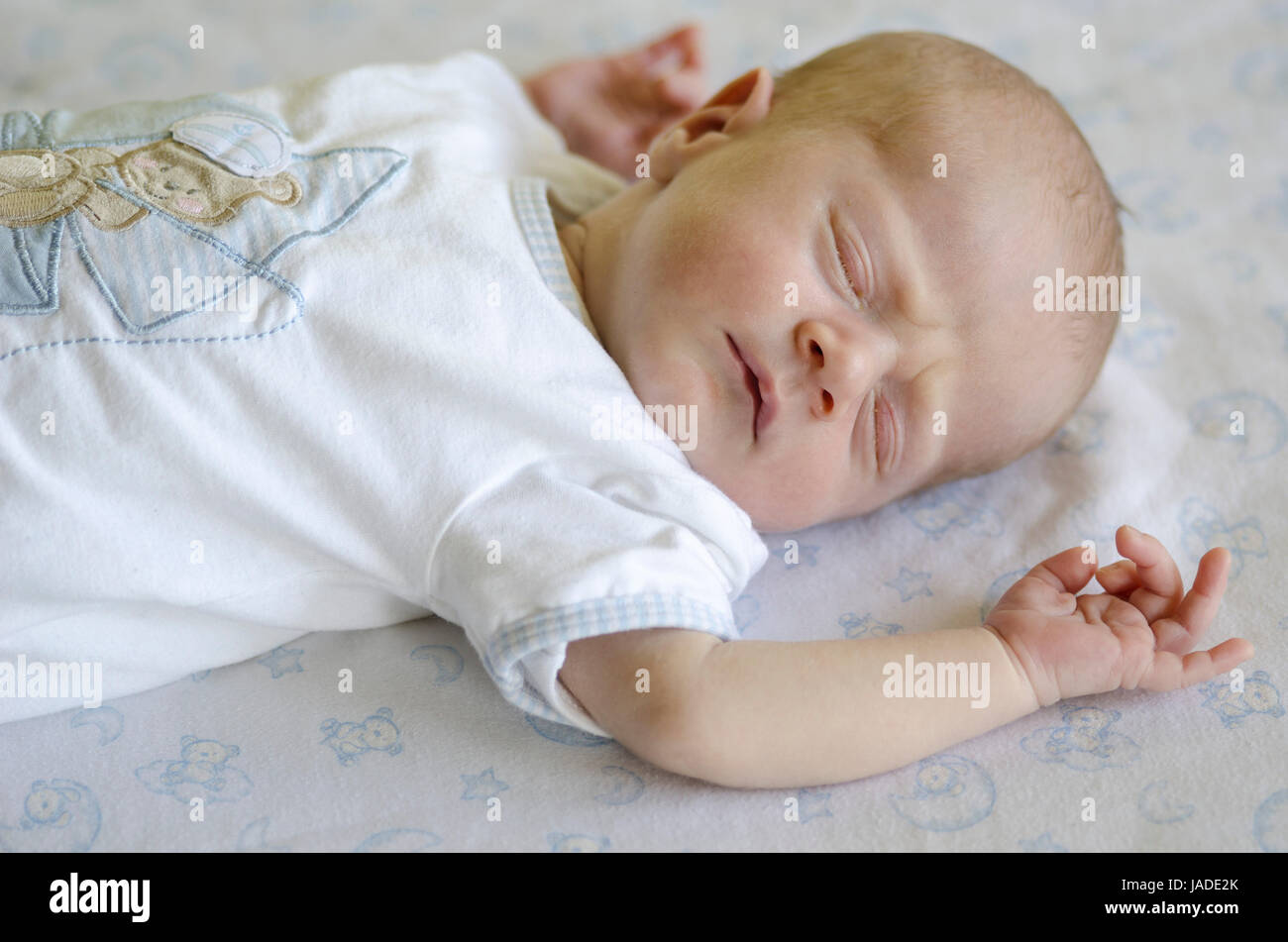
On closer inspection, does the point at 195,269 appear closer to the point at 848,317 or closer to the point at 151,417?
the point at 151,417

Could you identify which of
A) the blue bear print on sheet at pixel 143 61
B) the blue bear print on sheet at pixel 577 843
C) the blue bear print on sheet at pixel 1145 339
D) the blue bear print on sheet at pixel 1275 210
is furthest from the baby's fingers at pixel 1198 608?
the blue bear print on sheet at pixel 143 61

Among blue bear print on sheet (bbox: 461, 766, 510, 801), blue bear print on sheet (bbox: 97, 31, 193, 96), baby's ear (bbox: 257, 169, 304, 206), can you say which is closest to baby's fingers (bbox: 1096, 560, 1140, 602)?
blue bear print on sheet (bbox: 461, 766, 510, 801)

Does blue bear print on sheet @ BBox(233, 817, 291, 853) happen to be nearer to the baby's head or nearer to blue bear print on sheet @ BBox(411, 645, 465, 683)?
blue bear print on sheet @ BBox(411, 645, 465, 683)

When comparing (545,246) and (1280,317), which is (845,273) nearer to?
(545,246)

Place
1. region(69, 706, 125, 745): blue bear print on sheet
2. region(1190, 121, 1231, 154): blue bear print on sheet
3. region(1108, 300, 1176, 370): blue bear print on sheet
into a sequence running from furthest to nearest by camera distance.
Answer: region(1190, 121, 1231, 154): blue bear print on sheet → region(1108, 300, 1176, 370): blue bear print on sheet → region(69, 706, 125, 745): blue bear print on sheet

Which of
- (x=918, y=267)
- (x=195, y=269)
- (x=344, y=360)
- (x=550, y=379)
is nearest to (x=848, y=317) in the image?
(x=918, y=267)

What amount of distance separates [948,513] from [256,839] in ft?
2.83

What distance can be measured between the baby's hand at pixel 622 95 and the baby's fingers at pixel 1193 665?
115cm

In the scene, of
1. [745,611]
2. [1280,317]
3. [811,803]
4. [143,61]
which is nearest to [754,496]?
[745,611]

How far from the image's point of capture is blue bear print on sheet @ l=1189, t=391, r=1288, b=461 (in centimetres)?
149

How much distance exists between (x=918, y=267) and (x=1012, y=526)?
0.37 meters

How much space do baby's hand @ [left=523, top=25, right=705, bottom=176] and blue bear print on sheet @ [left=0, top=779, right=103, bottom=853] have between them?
1.24 meters

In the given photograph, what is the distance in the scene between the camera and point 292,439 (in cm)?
119

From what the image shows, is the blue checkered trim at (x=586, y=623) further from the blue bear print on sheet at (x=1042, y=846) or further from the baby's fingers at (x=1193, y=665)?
the baby's fingers at (x=1193, y=665)
